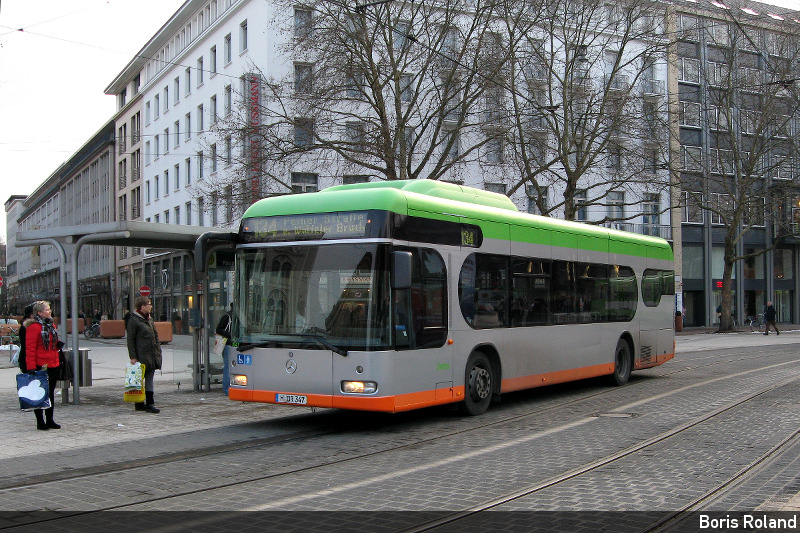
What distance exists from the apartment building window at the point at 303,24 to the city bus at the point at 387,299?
42.5ft

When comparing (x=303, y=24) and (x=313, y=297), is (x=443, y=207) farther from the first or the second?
(x=303, y=24)

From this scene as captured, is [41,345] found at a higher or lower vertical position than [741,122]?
lower

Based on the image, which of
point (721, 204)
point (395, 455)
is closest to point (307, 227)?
point (395, 455)

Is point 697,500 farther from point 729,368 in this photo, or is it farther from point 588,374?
point 729,368

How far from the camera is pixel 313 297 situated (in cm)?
970

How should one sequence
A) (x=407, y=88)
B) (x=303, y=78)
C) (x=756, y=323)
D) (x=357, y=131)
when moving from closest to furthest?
(x=303, y=78) → (x=357, y=131) → (x=407, y=88) → (x=756, y=323)

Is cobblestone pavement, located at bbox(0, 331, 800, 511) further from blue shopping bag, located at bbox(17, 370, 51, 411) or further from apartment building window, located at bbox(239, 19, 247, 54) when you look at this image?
apartment building window, located at bbox(239, 19, 247, 54)

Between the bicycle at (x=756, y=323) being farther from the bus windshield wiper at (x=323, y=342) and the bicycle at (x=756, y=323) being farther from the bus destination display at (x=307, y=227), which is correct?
the bus windshield wiper at (x=323, y=342)

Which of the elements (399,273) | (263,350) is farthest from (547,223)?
(263,350)

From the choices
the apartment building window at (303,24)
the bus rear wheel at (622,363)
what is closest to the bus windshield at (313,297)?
the bus rear wheel at (622,363)

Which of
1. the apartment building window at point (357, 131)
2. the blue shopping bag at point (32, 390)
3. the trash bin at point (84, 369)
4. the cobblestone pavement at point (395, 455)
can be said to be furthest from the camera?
the apartment building window at point (357, 131)

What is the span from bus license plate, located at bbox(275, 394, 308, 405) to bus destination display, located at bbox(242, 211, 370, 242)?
192cm

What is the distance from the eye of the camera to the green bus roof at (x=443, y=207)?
9.84 metres
